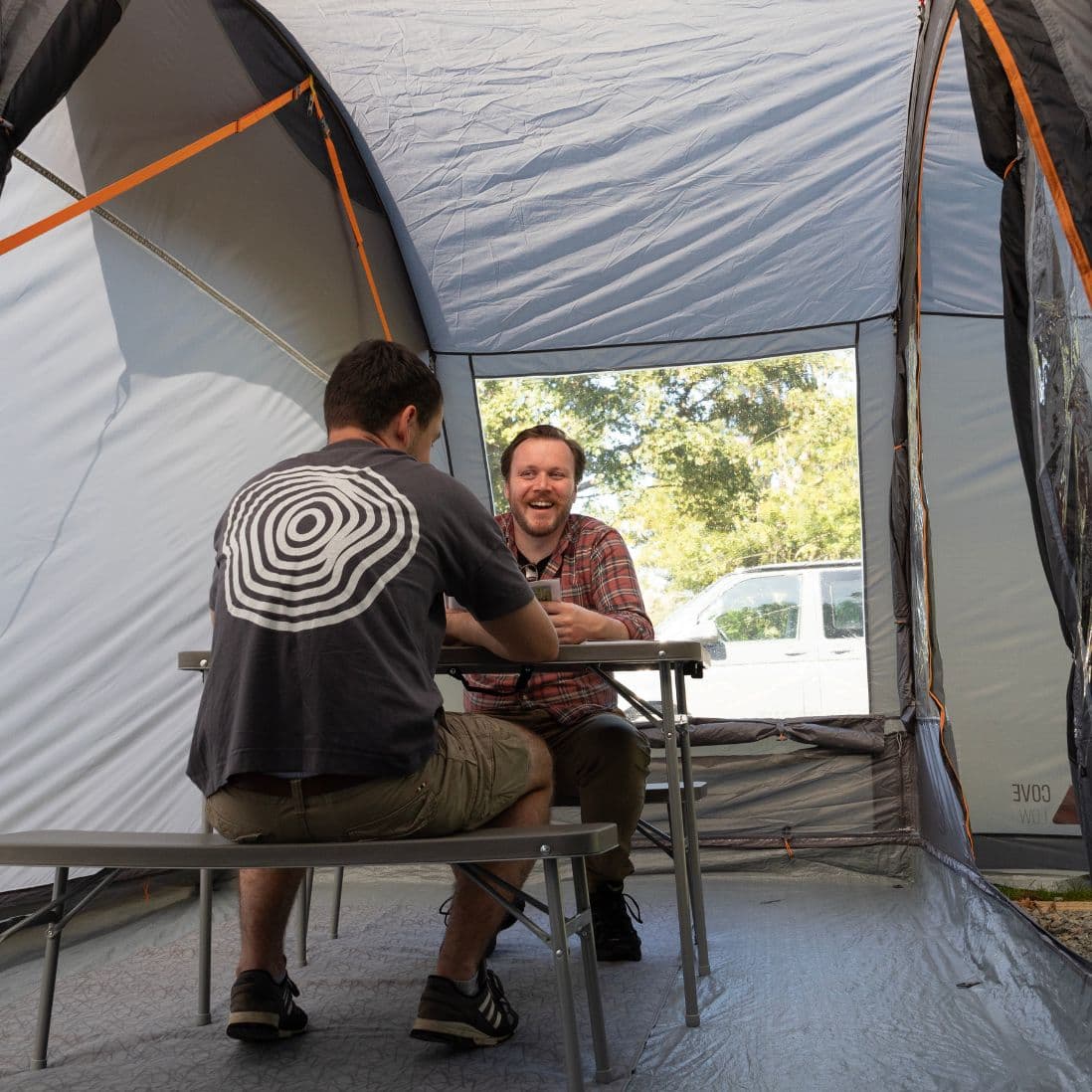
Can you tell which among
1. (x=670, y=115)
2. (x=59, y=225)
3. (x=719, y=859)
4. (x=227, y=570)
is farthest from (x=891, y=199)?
(x=227, y=570)

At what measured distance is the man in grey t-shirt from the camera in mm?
1627

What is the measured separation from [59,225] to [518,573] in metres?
1.56

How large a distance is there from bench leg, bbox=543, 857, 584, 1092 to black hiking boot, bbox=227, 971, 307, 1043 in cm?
60

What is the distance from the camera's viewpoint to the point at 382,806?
66.6 inches

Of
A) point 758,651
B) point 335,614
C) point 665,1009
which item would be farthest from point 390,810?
point 758,651

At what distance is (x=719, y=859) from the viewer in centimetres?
398

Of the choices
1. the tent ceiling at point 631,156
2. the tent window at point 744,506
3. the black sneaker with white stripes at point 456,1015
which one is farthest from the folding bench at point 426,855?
the tent window at point 744,506

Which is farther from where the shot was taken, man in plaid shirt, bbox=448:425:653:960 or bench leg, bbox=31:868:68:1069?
man in plaid shirt, bbox=448:425:653:960

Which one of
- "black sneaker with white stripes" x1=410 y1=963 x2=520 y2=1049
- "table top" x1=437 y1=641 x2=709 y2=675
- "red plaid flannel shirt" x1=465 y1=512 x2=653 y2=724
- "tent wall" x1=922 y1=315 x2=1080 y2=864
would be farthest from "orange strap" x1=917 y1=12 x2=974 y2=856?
"black sneaker with white stripes" x1=410 y1=963 x2=520 y2=1049

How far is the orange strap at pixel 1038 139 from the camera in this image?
1705 millimetres

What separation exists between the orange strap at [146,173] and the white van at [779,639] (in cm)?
219

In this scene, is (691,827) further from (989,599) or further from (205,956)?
(989,599)

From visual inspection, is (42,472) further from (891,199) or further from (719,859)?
(891,199)

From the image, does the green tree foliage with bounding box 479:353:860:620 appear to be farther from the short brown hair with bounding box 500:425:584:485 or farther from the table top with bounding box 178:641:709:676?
the table top with bounding box 178:641:709:676
